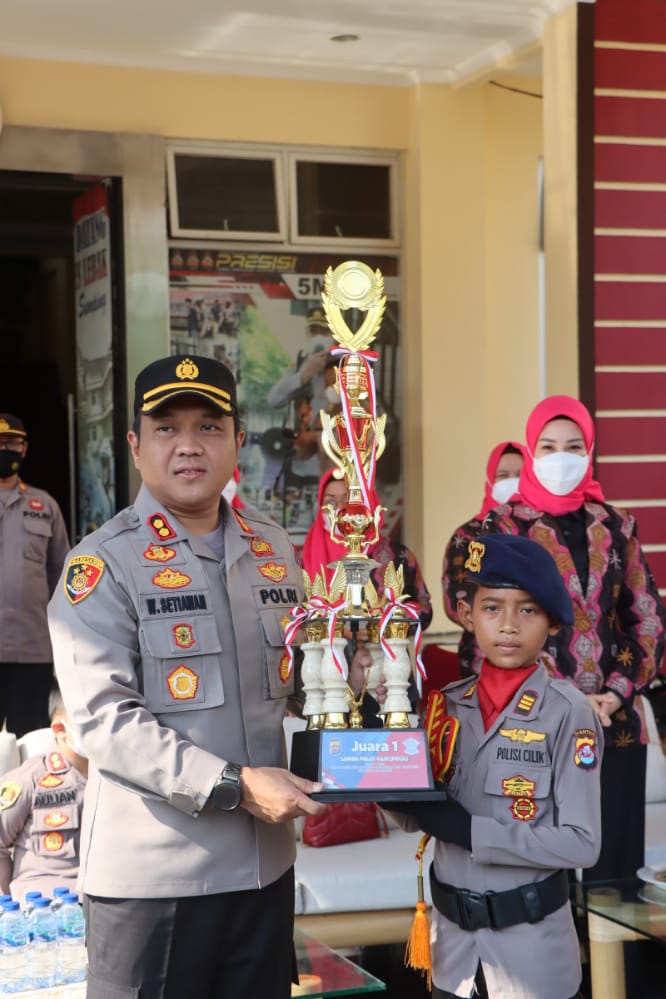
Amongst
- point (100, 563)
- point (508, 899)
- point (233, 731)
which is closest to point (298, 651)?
point (233, 731)

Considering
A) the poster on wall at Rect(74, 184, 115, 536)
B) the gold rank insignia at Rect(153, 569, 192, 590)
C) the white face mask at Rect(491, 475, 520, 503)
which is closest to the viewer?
the gold rank insignia at Rect(153, 569, 192, 590)

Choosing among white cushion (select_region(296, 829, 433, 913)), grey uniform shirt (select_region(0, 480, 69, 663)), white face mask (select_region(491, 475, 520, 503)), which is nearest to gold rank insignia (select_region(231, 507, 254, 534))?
white cushion (select_region(296, 829, 433, 913))

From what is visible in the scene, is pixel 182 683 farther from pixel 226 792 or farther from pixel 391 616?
pixel 391 616

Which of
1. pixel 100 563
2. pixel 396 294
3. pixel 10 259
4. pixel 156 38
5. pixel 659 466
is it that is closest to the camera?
pixel 100 563

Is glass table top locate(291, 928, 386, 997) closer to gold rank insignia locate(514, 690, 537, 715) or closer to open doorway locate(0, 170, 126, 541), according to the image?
gold rank insignia locate(514, 690, 537, 715)

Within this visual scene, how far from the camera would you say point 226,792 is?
1889 millimetres

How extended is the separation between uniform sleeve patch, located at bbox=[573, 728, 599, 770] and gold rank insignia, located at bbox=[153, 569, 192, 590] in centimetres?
77

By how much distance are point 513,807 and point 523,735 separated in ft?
0.41

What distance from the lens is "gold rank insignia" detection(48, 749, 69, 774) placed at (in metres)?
3.25

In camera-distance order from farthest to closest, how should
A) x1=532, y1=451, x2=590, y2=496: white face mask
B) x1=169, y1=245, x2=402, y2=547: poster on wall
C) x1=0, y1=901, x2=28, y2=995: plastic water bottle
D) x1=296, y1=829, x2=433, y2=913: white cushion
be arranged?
x1=169, y1=245, x2=402, y2=547: poster on wall → x1=296, y1=829, x2=433, y2=913: white cushion → x1=532, y1=451, x2=590, y2=496: white face mask → x1=0, y1=901, x2=28, y2=995: plastic water bottle

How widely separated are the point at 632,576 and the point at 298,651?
1378 mm

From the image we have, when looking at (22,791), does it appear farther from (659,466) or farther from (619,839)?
(659,466)

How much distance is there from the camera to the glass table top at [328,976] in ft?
9.10

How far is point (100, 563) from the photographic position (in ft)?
6.50
